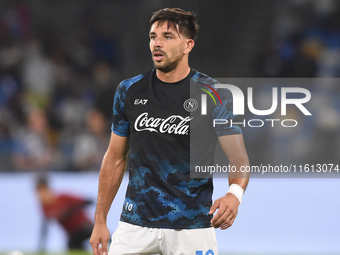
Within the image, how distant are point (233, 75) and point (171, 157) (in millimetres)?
5300

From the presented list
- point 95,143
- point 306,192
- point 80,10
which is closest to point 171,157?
point 306,192

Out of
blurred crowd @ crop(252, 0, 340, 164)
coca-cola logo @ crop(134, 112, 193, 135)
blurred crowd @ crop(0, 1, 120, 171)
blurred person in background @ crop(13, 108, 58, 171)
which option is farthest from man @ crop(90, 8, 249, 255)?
blurred person in background @ crop(13, 108, 58, 171)

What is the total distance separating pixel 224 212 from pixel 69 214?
4.73 m

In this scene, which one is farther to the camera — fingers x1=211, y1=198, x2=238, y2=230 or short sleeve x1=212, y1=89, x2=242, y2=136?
short sleeve x1=212, y1=89, x2=242, y2=136

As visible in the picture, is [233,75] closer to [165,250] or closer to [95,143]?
[95,143]

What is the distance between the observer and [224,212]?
3.00 m

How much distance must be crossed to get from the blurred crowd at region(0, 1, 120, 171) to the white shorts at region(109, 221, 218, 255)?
4161 millimetres

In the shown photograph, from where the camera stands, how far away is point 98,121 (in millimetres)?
7934

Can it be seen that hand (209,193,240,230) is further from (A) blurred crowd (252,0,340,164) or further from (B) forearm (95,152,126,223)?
(A) blurred crowd (252,0,340,164)

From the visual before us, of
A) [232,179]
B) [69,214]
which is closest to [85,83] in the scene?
[69,214]

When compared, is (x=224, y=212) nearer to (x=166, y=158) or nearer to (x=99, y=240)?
(x=166, y=158)

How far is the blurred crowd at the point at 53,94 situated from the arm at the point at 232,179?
4315 mm

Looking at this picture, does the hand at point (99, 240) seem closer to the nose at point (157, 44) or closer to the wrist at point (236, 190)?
the wrist at point (236, 190)

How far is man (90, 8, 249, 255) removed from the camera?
10.8 feet
